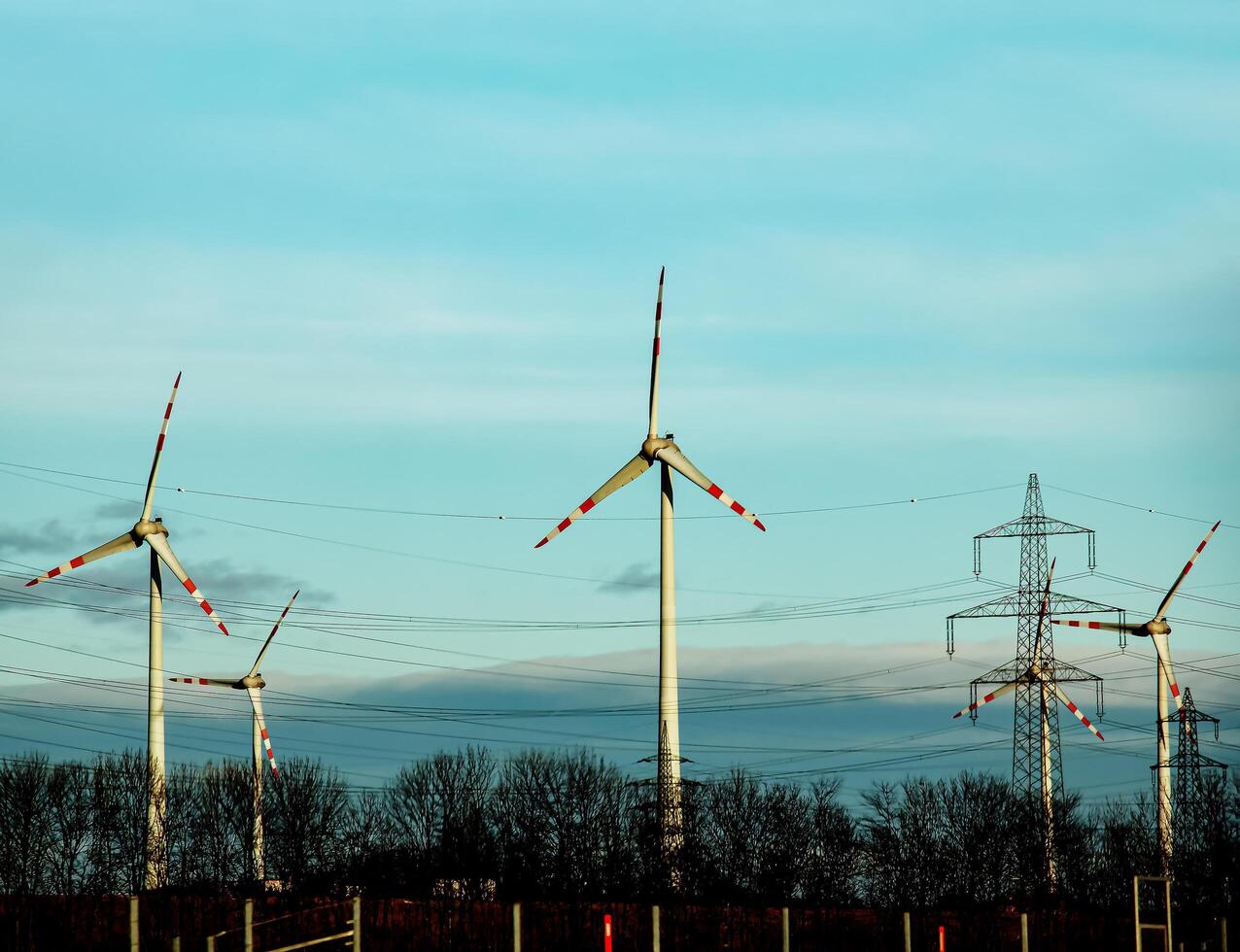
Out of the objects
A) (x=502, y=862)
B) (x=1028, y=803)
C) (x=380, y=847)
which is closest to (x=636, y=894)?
(x=502, y=862)

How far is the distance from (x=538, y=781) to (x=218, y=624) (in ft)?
97.2

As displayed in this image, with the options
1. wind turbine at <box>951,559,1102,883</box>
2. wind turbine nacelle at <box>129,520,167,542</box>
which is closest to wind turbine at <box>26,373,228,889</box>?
wind turbine nacelle at <box>129,520,167,542</box>

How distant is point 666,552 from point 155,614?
29.0 m

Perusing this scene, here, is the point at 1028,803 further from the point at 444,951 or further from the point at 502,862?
the point at 444,951

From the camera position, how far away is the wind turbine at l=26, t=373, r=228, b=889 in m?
94.8

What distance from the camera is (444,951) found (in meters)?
79.9

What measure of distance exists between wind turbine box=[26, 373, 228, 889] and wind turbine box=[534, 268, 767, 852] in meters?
22.2

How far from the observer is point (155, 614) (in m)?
96.9

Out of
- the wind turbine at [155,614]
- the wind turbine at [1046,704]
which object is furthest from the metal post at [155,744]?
the wind turbine at [1046,704]

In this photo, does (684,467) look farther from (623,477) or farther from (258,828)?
(258,828)

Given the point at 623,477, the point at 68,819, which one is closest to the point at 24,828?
the point at 68,819

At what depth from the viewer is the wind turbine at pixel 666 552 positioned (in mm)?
81000

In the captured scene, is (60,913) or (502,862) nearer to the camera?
(60,913)

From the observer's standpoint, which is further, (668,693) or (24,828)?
(24,828)
